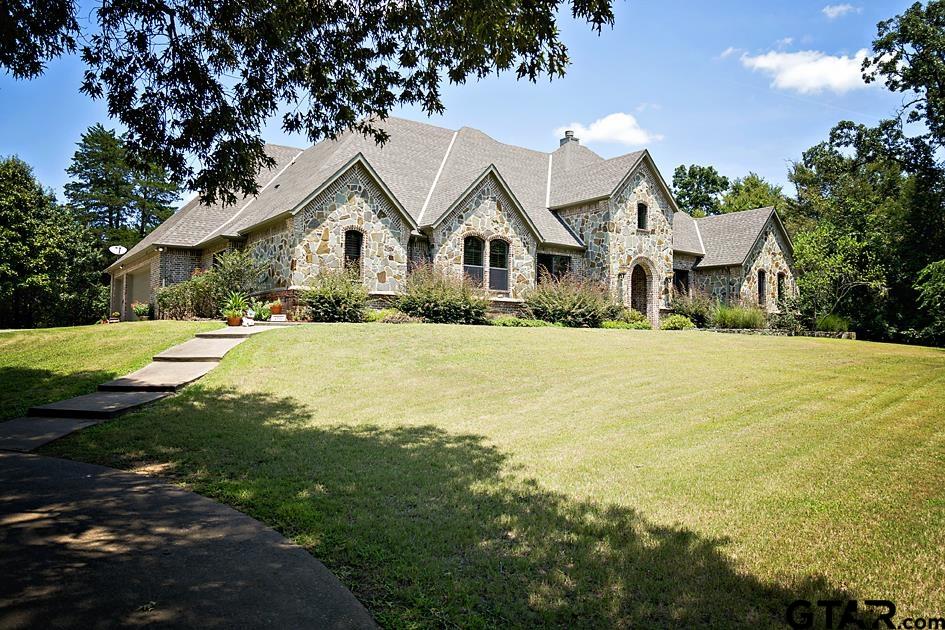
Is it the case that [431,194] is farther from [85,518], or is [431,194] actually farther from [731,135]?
[85,518]

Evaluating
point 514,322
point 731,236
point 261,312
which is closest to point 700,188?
point 731,236

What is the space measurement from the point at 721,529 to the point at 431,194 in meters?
21.8

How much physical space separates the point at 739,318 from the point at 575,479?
23606 mm

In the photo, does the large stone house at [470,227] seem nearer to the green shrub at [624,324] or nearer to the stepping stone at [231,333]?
the green shrub at [624,324]

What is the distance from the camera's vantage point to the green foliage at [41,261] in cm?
3075

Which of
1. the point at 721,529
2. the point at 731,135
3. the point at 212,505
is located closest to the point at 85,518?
the point at 212,505

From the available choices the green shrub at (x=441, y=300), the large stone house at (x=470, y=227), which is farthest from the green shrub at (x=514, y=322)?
the large stone house at (x=470, y=227)

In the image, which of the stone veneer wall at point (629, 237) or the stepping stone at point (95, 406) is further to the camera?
the stone veneer wall at point (629, 237)

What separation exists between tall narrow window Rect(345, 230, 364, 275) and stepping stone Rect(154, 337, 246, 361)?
21.8 feet

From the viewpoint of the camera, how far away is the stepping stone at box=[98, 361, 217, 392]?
31.7 feet

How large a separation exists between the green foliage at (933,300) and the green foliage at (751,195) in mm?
31163

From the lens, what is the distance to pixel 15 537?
372cm

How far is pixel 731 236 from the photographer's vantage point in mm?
31844

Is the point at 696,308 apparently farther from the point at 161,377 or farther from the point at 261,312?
the point at 161,377
